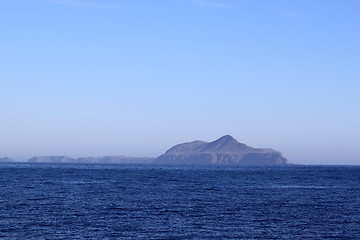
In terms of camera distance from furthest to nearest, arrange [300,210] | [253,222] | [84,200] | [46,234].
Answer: [84,200] < [300,210] < [253,222] < [46,234]

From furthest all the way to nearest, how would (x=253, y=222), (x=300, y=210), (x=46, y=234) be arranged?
1. (x=300, y=210)
2. (x=253, y=222)
3. (x=46, y=234)

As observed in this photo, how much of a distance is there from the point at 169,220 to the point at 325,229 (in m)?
13.6

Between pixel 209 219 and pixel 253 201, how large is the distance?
21.2 metres

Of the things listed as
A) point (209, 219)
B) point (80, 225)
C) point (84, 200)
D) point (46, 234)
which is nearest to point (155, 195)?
point (84, 200)

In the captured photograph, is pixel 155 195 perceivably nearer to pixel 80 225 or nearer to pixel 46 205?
pixel 46 205

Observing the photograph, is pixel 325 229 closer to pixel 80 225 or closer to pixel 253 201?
pixel 80 225

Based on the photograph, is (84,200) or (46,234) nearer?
(46,234)

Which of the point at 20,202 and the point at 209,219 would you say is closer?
the point at 209,219

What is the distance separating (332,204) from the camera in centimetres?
7162

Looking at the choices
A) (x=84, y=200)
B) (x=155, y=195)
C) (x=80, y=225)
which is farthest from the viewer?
(x=155, y=195)

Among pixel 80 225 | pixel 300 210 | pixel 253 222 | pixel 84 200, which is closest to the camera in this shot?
pixel 80 225

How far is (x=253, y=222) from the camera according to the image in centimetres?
5197

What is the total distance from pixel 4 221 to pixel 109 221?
890cm

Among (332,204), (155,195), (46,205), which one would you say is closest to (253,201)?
(332,204)
